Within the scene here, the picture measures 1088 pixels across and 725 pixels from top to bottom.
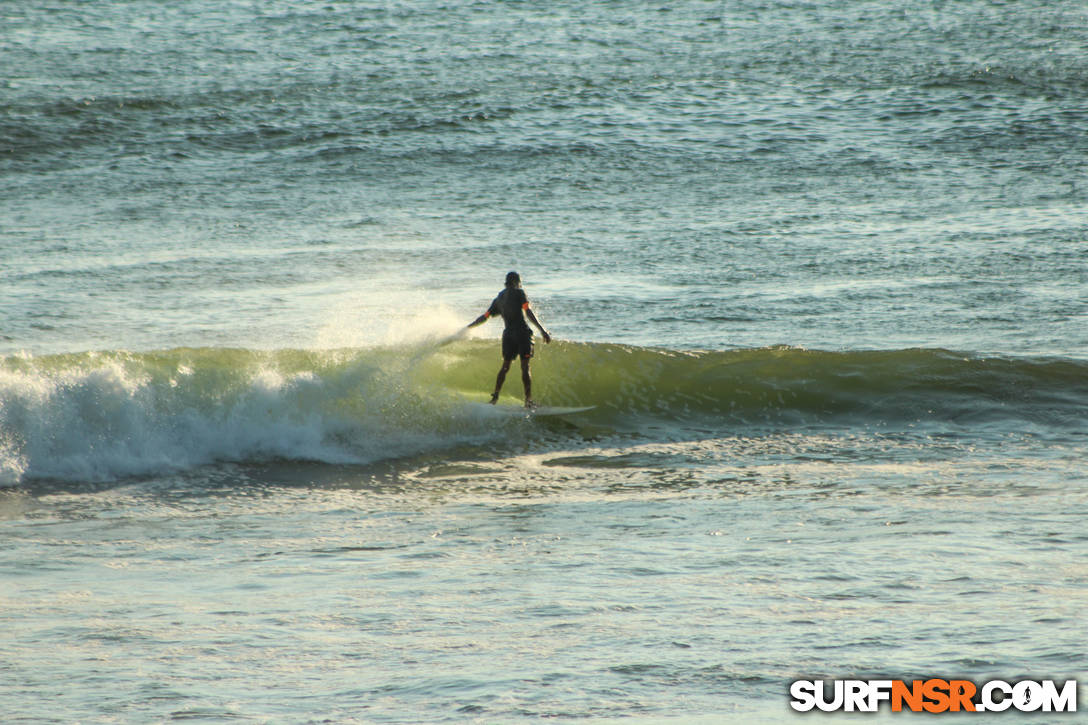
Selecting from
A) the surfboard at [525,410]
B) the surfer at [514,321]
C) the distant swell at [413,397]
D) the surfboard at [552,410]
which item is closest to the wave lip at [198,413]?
the distant swell at [413,397]

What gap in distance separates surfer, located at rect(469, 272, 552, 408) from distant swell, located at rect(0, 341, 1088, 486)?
0.79 meters

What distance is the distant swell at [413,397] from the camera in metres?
12.7

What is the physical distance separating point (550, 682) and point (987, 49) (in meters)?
33.5

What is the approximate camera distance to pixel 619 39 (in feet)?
124

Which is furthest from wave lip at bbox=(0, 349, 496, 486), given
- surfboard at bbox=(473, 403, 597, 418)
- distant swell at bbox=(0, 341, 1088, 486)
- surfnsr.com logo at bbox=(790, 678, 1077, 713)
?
surfnsr.com logo at bbox=(790, 678, 1077, 713)

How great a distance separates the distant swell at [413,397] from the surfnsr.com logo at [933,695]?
25.0 ft

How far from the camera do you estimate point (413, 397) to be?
45.6 ft

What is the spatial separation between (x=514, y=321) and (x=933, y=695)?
26.1 feet

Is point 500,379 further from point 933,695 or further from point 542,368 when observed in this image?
point 933,695

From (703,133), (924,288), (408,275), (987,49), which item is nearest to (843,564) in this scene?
(924,288)

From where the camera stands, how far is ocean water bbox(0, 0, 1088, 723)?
6480 mm

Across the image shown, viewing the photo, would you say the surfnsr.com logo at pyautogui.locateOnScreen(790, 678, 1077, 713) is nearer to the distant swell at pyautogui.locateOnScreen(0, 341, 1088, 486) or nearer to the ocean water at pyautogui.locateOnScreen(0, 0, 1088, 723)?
the ocean water at pyautogui.locateOnScreen(0, 0, 1088, 723)

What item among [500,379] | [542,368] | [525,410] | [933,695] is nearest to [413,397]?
[500,379]

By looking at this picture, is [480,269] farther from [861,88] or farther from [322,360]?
[861,88]
